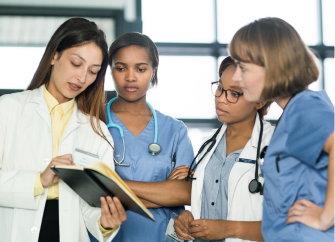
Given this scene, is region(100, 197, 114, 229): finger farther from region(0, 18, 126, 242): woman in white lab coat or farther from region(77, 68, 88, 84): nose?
region(77, 68, 88, 84): nose

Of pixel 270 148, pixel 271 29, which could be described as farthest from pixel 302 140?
pixel 271 29

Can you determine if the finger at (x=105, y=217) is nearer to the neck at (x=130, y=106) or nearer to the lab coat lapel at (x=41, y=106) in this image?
the lab coat lapel at (x=41, y=106)

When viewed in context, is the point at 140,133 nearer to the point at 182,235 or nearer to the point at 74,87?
the point at 74,87

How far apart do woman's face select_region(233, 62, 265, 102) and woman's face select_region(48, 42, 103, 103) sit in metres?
0.69

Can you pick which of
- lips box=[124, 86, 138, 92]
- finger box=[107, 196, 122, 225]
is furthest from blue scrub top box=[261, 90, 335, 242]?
lips box=[124, 86, 138, 92]

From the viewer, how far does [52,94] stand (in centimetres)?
160

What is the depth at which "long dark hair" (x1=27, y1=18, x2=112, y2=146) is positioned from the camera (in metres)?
1.55

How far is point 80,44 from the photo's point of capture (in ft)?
5.09

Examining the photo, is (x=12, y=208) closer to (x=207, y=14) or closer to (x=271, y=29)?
(x=271, y=29)

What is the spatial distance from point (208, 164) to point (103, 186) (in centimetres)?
61

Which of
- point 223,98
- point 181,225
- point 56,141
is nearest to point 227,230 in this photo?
point 181,225

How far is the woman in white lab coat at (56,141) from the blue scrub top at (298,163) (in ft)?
1.91

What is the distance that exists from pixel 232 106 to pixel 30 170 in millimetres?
913

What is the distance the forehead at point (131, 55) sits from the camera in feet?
6.01
